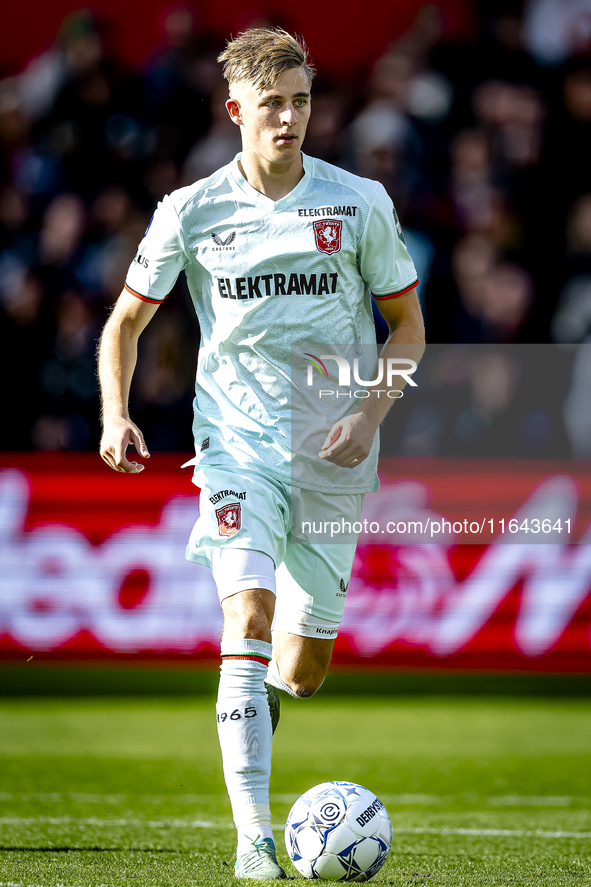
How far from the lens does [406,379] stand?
4102mm

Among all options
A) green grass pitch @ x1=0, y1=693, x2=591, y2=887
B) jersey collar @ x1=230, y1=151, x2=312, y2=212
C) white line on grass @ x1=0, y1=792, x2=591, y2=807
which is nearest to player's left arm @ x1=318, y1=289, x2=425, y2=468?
jersey collar @ x1=230, y1=151, x2=312, y2=212

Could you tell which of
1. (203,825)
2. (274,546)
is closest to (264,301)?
(274,546)

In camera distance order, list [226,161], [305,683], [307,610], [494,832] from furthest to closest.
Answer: [226,161] < [494,832] < [305,683] < [307,610]

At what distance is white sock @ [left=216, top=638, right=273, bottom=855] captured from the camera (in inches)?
131

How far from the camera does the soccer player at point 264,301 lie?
3793 mm

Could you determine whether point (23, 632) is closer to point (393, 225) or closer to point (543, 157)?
point (393, 225)

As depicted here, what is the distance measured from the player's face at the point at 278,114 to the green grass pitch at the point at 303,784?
2.33 meters

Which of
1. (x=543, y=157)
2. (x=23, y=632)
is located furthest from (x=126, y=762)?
(x=543, y=157)

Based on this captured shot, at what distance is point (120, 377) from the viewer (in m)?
4.01

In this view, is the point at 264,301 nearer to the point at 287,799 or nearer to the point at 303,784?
the point at 287,799

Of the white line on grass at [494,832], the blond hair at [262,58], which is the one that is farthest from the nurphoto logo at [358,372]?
the white line on grass at [494,832]

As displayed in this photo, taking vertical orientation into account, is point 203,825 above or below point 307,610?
below

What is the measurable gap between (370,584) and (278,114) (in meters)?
4.18

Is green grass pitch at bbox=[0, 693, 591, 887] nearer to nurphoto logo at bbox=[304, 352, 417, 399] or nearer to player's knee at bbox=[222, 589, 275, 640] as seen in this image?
player's knee at bbox=[222, 589, 275, 640]
